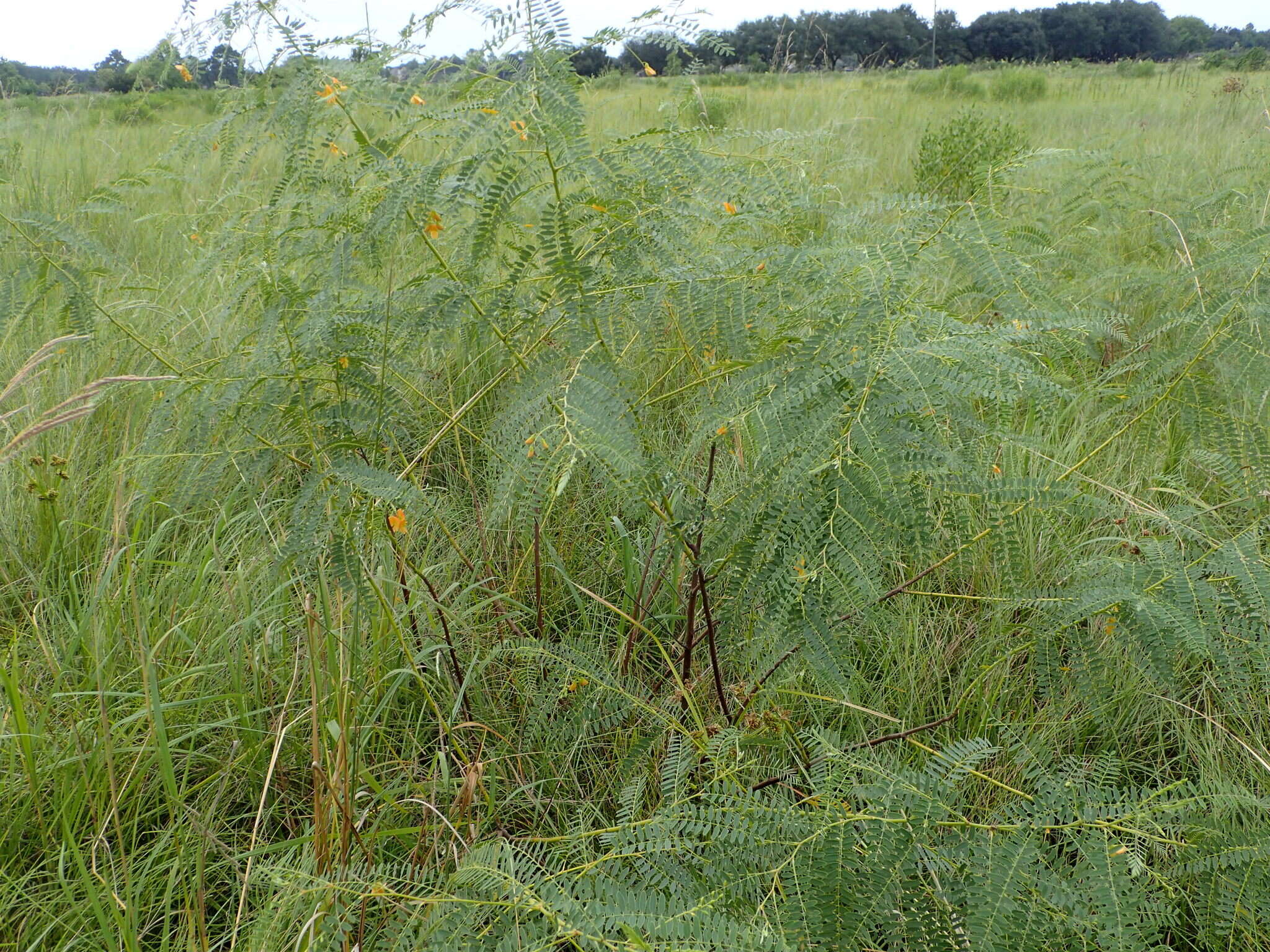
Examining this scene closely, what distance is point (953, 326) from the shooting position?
4.32ft

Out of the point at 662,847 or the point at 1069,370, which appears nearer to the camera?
the point at 662,847

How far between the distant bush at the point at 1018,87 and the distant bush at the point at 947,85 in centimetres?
14

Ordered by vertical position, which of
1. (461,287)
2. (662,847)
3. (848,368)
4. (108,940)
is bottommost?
(108,940)

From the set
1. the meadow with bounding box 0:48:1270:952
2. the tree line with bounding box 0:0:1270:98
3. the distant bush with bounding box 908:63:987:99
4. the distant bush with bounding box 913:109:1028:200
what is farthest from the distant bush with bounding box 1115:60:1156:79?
the meadow with bounding box 0:48:1270:952

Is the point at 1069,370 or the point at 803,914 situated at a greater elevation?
the point at 1069,370

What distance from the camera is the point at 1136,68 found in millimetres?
12375

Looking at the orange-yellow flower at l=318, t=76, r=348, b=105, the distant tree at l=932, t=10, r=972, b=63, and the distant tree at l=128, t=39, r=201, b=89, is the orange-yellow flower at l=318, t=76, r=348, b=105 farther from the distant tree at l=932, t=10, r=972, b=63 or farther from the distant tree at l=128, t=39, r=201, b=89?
the distant tree at l=932, t=10, r=972, b=63

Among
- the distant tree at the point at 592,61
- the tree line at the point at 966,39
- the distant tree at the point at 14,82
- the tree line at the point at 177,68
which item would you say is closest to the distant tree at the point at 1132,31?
the tree line at the point at 966,39

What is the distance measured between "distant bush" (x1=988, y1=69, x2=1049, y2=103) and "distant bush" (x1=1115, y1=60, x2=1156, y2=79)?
332 centimetres

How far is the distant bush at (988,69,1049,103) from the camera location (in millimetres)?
8641

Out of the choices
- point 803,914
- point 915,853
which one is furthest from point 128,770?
point 915,853

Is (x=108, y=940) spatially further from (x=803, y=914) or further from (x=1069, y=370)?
(x=1069, y=370)

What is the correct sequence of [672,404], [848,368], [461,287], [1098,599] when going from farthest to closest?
[672,404] < [461,287] < [1098,599] < [848,368]

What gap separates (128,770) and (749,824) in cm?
103
